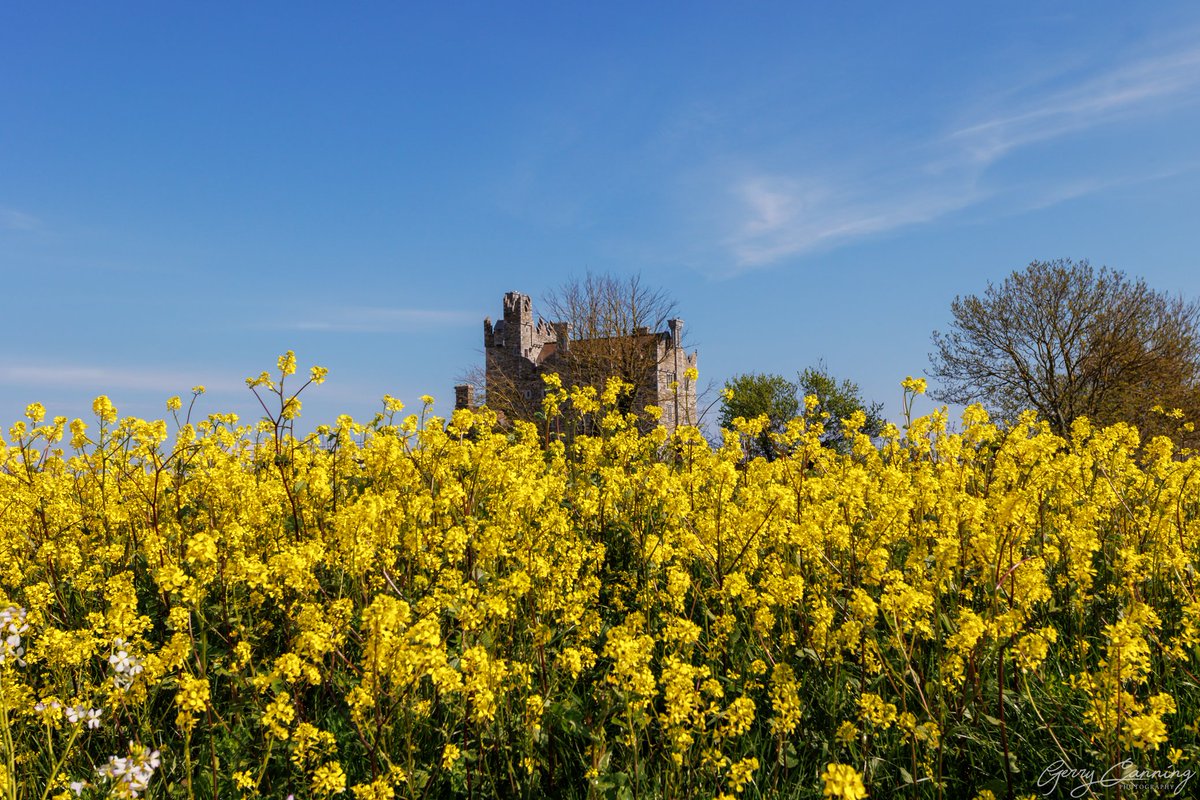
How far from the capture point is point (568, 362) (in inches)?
1513

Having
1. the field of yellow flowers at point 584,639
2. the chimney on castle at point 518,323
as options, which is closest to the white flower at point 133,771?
the field of yellow flowers at point 584,639

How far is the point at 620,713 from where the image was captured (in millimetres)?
4129

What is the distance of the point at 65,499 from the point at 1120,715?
27.6ft

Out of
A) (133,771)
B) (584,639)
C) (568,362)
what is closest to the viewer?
(133,771)

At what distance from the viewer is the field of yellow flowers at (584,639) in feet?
12.1

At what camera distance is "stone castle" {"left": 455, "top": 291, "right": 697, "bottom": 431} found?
37.5m

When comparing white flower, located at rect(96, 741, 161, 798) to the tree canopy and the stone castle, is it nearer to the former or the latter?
the stone castle

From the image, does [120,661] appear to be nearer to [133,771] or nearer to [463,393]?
[133,771]

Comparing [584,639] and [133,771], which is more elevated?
[584,639]

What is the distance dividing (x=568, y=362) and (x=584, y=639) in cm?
3401

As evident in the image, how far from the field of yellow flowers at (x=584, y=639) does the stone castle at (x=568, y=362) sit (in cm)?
1078

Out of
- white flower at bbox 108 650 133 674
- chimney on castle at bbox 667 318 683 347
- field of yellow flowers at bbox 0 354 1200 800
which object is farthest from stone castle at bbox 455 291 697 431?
white flower at bbox 108 650 133 674

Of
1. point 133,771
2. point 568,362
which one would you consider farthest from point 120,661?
point 568,362

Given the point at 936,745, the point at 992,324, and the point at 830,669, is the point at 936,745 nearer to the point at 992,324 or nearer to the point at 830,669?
the point at 830,669
